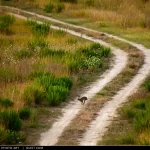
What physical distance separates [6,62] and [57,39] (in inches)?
223

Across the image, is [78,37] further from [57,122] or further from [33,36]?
[57,122]

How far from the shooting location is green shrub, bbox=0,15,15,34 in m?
23.0

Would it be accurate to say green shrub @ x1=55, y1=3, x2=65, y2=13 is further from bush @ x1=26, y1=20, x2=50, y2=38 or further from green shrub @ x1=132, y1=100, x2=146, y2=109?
green shrub @ x1=132, y1=100, x2=146, y2=109

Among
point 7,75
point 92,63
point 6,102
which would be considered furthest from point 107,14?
point 6,102

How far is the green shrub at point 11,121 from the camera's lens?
31.9ft

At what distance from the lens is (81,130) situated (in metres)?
10.0

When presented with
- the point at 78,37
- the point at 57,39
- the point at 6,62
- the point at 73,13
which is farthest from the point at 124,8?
the point at 6,62

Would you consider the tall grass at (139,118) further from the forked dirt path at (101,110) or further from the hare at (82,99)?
the hare at (82,99)

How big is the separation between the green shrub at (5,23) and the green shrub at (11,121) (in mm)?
13240

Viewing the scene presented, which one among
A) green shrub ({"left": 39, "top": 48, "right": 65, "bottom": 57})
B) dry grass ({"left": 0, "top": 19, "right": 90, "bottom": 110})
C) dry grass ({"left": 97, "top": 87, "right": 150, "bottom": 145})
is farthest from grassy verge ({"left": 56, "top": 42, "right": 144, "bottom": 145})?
green shrub ({"left": 39, "top": 48, "right": 65, "bottom": 57})

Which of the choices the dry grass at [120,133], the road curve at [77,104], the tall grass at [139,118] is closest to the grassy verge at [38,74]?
the road curve at [77,104]

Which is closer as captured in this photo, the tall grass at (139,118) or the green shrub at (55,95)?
the tall grass at (139,118)

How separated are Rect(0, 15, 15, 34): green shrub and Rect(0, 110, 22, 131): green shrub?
43.4ft

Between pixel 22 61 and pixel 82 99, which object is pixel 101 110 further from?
pixel 22 61
